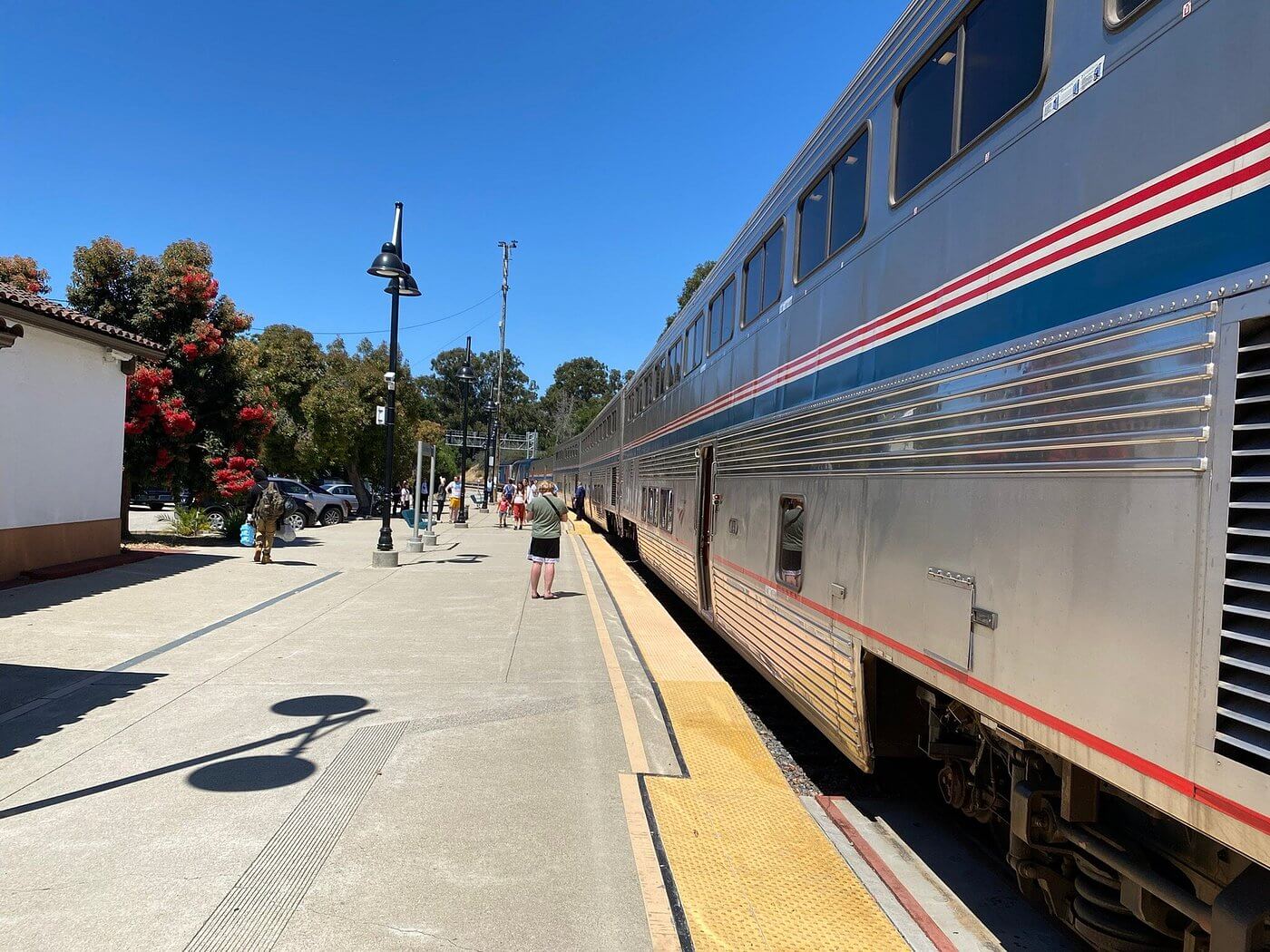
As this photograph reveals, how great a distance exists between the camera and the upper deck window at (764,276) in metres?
6.36

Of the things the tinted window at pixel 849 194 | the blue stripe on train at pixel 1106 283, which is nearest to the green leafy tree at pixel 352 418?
the tinted window at pixel 849 194

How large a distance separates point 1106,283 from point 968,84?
144 cm

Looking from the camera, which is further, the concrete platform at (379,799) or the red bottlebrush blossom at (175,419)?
the red bottlebrush blossom at (175,419)

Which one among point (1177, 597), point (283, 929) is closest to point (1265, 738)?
point (1177, 597)

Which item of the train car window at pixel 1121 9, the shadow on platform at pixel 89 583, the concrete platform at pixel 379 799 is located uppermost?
the train car window at pixel 1121 9

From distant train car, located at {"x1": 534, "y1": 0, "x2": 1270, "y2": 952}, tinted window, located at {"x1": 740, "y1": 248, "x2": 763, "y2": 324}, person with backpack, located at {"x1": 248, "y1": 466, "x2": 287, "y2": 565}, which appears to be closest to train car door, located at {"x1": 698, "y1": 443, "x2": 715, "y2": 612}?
tinted window, located at {"x1": 740, "y1": 248, "x2": 763, "y2": 324}

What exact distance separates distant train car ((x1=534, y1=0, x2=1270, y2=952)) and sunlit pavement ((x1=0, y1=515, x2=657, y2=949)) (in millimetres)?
1650

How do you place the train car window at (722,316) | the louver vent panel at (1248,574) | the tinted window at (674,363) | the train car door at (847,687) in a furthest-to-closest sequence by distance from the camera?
1. the tinted window at (674,363)
2. the train car window at (722,316)
3. the train car door at (847,687)
4. the louver vent panel at (1248,574)

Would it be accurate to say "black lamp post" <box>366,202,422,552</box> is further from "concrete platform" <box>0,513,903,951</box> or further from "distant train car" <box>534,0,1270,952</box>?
"distant train car" <box>534,0,1270,952</box>

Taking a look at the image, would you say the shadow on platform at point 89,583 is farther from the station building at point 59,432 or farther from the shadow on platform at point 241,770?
the shadow on platform at point 241,770

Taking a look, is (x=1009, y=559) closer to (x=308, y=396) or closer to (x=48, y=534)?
(x=48, y=534)

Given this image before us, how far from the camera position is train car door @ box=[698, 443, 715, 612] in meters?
8.56

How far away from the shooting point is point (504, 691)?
22.0 ft

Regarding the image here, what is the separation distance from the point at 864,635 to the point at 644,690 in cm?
319
